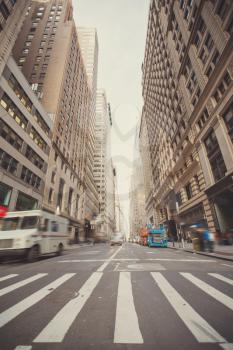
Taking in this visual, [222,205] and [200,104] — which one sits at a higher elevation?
[200,104]

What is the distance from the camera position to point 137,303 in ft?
12.5

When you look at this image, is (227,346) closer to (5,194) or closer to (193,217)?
(5,194)

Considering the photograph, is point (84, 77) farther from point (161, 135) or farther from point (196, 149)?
point (196, 149)

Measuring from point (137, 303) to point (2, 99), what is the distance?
1021 inches

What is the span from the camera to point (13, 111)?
23.3 m

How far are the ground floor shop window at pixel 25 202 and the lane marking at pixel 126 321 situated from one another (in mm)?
23551

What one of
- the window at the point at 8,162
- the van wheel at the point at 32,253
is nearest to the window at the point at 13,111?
the window at the point at 8,162

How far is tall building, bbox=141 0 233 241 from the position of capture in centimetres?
1756

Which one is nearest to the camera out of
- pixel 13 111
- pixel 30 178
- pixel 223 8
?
pixel 223 8

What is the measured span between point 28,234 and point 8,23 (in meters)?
29.5

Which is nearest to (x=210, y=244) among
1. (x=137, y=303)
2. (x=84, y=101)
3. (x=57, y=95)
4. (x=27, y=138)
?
(x=137, y=303)

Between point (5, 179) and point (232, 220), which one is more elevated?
point (5, 179)

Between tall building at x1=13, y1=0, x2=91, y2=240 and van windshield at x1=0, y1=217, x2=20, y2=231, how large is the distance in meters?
20.3

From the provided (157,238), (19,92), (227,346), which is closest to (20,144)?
(19,92)
